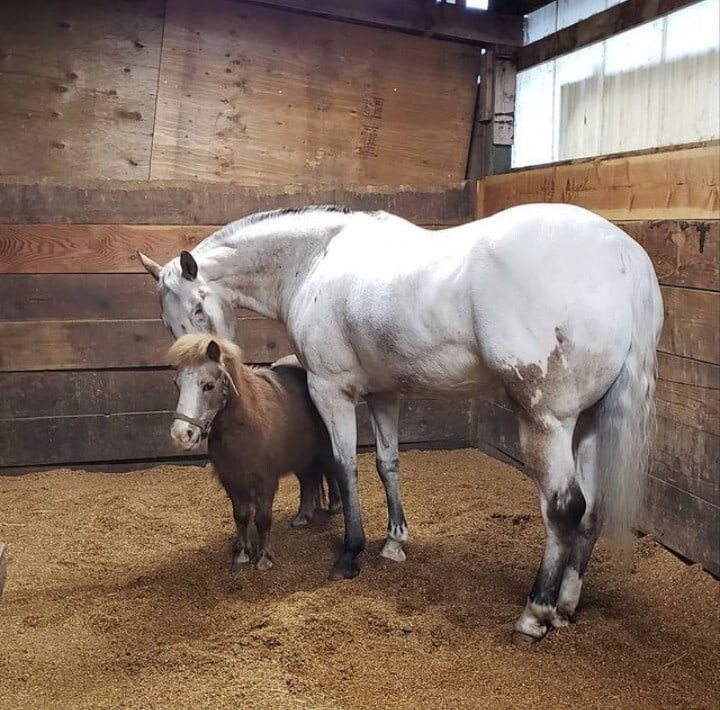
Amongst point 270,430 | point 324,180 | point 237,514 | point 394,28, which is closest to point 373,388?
point 270,430

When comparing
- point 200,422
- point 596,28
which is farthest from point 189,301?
point 596,28

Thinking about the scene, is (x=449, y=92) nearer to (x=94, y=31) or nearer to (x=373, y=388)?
(x=94, y=31)

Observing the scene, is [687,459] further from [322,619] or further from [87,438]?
[87,438]

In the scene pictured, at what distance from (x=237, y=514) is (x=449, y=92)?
3.04 metres

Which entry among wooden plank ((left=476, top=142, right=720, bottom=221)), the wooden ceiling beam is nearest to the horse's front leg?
wooden plank ((left=476, top=142, right=720, bottom=221))

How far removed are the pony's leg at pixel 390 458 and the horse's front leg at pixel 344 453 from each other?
0.63ft

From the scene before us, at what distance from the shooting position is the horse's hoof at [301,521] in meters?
3.57

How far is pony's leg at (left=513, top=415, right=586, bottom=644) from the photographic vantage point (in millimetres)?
2291

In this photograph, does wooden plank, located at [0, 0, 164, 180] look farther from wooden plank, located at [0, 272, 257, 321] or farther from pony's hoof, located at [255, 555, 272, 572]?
pony's hoof, located at [255, 555, 272, 572]

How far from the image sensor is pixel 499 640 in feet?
8.04

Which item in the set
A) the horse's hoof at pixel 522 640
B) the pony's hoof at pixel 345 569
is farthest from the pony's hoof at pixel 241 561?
the horse's hoof at pixel 522 640

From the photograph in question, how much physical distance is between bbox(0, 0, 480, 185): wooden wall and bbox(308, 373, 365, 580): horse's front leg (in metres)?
1.90

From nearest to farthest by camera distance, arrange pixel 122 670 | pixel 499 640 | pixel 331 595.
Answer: pixel 122 670 → pixel 499 640 → pixel 331 595

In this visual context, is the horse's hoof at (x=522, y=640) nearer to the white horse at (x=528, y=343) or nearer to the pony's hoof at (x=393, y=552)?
the white horse at (x=528, y=343)
